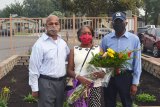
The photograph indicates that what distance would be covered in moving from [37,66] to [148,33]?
1822cm

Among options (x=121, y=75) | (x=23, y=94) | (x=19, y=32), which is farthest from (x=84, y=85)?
A: (x=19, y=32)

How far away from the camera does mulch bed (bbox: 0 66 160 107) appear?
25.6 ft

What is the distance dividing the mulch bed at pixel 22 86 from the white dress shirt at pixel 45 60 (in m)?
2.57

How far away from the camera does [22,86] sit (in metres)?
9.56

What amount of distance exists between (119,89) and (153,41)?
16237mm

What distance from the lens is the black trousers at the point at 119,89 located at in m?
5.55

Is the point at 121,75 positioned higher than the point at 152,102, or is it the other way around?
the point at 121,75

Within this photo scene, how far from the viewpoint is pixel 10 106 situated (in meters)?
7.56

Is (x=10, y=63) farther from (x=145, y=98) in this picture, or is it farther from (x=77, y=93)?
(x=77, y=93)

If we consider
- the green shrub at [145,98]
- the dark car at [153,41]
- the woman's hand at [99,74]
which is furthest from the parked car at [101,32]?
the woman's hand at [99,74]

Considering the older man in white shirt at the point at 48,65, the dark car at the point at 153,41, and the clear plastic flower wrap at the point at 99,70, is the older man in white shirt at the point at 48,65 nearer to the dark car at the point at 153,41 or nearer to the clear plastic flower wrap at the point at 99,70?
the clear plastic flower wrap at the point at 99,70

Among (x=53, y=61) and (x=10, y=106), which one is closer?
(x=53, y=61)

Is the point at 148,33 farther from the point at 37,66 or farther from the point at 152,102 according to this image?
the point at 37,66

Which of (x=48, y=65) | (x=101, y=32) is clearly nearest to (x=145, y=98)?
(x=48, y=65)
